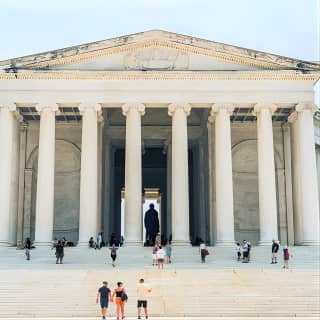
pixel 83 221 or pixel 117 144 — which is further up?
pixel 117 144

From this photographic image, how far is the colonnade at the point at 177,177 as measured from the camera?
47844mm

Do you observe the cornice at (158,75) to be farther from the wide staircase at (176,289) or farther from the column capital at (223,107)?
the wide staircase at (176,289)

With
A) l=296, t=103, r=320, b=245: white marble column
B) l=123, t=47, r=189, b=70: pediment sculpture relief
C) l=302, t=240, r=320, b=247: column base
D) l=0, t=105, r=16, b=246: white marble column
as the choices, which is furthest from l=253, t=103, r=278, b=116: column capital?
l=0, t=105, r=16, b=246: white marble column

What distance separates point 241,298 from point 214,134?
2239cm

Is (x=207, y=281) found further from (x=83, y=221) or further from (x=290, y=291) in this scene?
(x=83, y=221)

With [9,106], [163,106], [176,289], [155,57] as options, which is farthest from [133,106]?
[176,289]

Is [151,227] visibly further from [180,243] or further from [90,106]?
[90,106]

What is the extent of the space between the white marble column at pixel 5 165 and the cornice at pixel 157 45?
4.08 meters

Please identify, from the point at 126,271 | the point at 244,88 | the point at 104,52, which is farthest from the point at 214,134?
the point at 126,271

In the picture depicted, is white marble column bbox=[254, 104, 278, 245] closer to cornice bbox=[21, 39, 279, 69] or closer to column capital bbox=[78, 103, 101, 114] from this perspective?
cornice bbox=[21, 39, 279, 69]

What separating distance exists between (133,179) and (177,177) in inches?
127

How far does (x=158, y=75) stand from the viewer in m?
49.4

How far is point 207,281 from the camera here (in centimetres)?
3444

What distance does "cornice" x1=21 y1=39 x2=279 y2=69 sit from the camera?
49.6 metres
